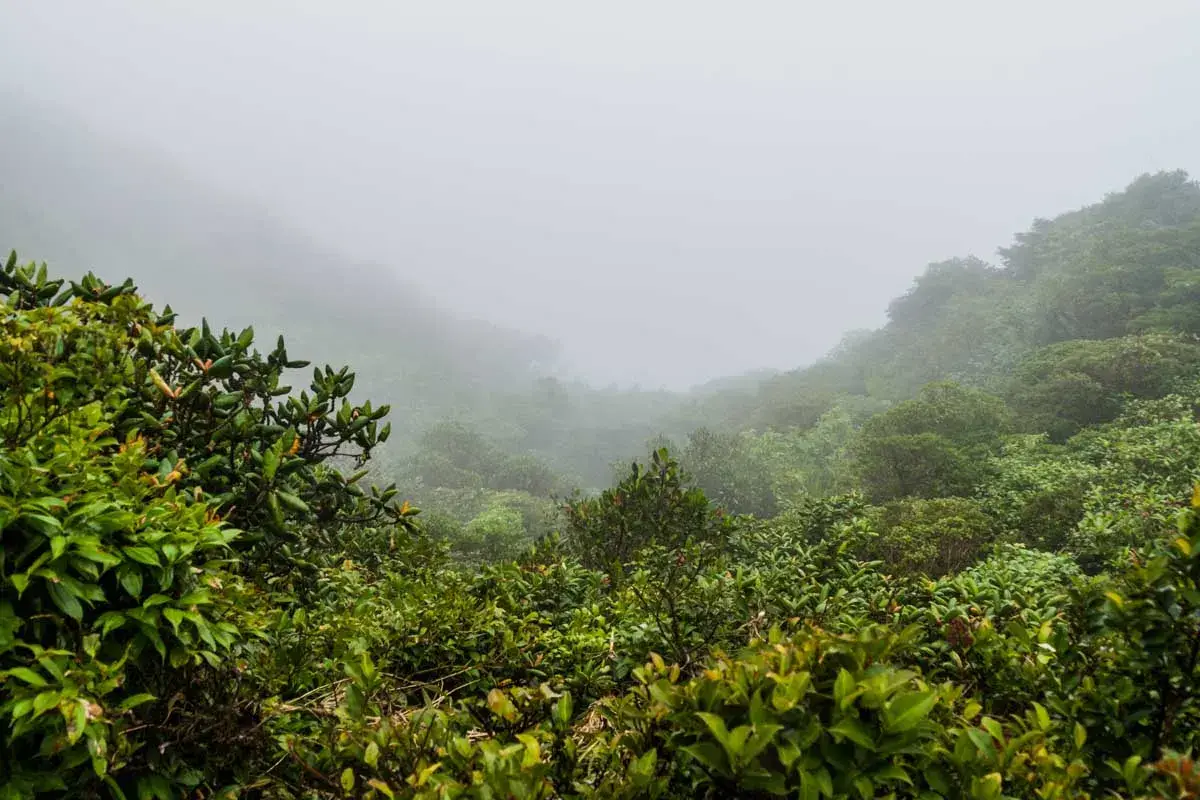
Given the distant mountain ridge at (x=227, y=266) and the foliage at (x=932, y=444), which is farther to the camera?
the distant mountain ridge at (x=227, y=266)

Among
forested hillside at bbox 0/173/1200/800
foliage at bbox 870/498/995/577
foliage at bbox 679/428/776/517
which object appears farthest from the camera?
foliage at bbox 679/428/776/517

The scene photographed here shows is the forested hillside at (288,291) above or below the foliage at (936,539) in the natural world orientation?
below

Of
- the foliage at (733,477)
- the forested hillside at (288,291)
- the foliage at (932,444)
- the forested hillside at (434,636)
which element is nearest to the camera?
the forested hillside at (434,636)

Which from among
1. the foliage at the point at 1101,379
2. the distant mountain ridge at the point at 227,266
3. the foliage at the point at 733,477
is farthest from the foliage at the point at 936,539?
the distant mountain ridge at the point at 227,266

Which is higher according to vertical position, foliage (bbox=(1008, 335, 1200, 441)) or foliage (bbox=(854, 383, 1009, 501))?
foliage (bbox=(1008, 335, 1200, 441))

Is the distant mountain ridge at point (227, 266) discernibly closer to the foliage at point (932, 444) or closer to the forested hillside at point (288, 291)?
the forested hillside at point (288, 291)

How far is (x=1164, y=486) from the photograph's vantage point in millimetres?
10406

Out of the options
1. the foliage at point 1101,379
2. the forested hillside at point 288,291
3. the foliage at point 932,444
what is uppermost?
the foliage at point 1101,379

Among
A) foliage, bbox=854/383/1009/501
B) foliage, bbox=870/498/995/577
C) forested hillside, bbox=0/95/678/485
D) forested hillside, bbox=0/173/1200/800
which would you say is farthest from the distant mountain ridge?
forested hillside, bbox=0/173/1200/800

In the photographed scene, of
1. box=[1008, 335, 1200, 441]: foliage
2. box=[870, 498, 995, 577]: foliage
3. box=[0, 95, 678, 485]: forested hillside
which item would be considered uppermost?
box=[1008, 335, 1200, 441]: foliage

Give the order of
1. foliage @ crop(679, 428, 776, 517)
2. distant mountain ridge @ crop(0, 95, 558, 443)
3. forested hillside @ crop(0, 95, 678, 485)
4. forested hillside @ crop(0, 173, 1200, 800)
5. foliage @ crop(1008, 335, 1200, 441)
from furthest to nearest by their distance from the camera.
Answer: distant mountain ridge @ crop(0, 95, 558, 443)
forested hillside @ crop(0, 95, 678, 485)
foliage @ crop(679, 428, 776, 517)
foliage @ crop(1008, 335, 1200, 441)
forested hillside @ crop(0, 173, 1200, 800)

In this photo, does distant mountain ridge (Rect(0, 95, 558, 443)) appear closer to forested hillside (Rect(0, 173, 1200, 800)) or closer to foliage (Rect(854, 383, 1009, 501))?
foliage (Rect(854, 383, 1009, 501))

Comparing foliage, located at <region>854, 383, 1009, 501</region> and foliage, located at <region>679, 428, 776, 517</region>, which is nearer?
foliage, located at <region>854, 383, 1009, 501</region>

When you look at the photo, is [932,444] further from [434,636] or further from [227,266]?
[227,266]
